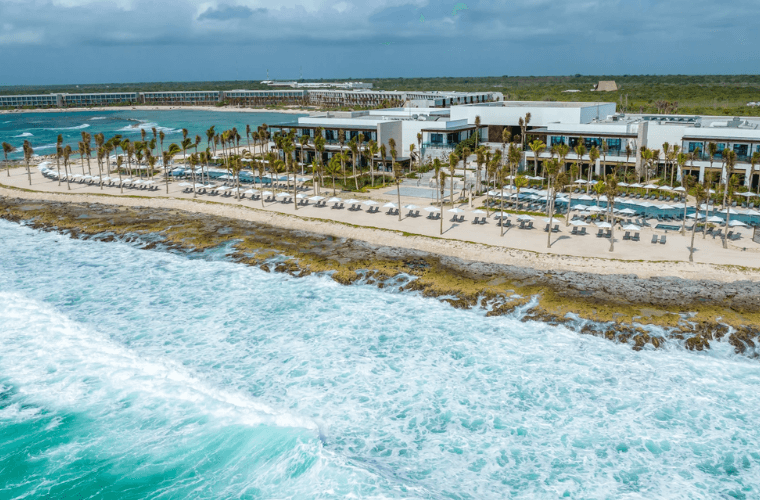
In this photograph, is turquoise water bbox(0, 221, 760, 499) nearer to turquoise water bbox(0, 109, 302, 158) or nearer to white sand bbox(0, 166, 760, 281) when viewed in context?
white sand bbox(0, 166, 760, 281)

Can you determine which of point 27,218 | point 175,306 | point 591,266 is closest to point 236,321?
point 175,306

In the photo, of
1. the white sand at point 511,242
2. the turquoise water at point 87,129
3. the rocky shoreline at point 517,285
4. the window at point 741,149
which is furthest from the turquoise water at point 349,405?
the turquoise water at point 87,129

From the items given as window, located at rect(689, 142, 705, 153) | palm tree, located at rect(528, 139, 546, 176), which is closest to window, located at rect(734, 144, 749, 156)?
window, located at rect(689, 142, 705, 153)

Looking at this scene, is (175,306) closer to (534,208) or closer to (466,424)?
(466,424)

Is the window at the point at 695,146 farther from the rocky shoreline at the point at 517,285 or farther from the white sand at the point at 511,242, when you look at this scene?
the rocky shoreline at the point at 517,285

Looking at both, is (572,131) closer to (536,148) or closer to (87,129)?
(536,148)
